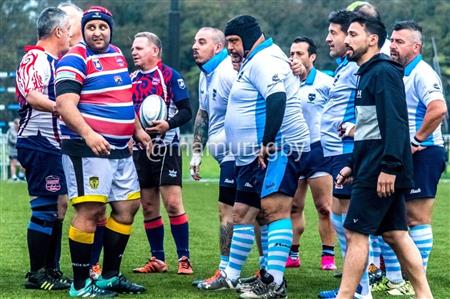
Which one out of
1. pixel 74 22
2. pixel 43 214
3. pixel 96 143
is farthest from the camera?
pixel 74 22


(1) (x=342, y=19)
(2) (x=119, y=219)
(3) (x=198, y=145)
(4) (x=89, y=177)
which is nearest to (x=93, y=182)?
(4) (x=89, y=177)

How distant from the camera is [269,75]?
7.57m

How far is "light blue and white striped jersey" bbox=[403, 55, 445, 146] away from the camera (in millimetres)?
7902

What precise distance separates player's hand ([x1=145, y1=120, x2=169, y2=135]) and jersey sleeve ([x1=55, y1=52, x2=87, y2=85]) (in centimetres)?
170

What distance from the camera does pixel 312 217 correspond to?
15.2 m

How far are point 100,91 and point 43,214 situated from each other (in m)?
1.32

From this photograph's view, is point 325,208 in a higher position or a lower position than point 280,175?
lower

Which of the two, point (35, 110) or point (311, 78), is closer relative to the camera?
point (35, 110)

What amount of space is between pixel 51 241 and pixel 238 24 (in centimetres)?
246

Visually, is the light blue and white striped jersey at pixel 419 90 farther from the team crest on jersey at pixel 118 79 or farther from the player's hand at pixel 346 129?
the team crest on jersey at pixel 118 79

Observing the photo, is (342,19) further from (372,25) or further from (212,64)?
(212,64)

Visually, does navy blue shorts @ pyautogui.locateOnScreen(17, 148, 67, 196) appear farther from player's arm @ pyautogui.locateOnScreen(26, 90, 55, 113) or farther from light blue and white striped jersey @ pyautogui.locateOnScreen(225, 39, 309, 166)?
light blue and white striped jersey @ pyautogui.locateOnScreen(225, 39, 309, 166)

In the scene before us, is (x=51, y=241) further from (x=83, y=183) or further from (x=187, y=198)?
(x=187, y=198)

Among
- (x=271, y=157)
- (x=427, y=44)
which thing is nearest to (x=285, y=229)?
(x=271, y=157)
